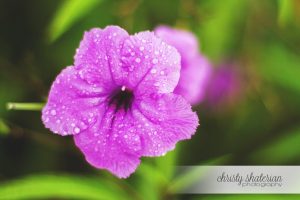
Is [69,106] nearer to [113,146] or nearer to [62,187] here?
[113,146]

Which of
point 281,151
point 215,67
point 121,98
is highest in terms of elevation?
point 215,67

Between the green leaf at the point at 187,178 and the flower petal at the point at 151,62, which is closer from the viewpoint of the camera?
the flower petal at the point at 151,62

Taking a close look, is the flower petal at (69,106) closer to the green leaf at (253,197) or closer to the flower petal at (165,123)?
the flower petal at (165,123)

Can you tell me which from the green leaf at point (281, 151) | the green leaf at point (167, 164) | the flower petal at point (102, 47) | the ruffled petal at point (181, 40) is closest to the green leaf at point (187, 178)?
the green leaf at point (167, 164)

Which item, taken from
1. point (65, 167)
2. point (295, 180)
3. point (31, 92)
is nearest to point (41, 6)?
point (31, 92)

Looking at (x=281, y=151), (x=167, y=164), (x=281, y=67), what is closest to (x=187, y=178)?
(x=167, y=164)

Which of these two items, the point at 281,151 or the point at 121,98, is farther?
the point at 281,151

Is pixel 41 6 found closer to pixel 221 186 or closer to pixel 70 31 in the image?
pixel 70 31
